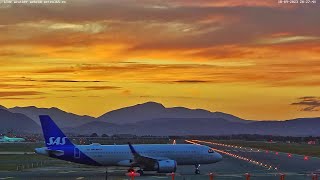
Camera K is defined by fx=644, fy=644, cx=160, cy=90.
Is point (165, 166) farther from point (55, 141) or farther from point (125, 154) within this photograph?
point (55, 141)

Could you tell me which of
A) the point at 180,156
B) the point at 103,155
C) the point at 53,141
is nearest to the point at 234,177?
the point at 180,156

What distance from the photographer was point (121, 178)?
5716 cm

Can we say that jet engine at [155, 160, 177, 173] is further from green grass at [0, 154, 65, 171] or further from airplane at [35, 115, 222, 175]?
green grass at [0, 154, 65, 171]

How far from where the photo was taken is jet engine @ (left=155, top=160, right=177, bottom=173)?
63.9 m

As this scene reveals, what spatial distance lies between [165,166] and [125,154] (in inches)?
192

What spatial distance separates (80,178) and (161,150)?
11.3 m

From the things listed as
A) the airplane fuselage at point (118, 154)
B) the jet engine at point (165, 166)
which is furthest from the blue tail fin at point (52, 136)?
the jet engine at point (165, 166)

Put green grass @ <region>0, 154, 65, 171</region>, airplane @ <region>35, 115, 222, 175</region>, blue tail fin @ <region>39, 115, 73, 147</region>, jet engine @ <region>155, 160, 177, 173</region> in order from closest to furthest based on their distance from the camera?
1. jet engine @ <region>155, 160, 177, 173</region>
2. airplane @ <region>35, 115, 222, 175</region>
3. blue tail fin @ <region>39, 115, 73, 147</region>
4. green grass @ <region>0, 154, 65, 171</region>

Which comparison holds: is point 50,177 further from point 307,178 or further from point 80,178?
point 307,178

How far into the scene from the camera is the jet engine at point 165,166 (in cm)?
6394

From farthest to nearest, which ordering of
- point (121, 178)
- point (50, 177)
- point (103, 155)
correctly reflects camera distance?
point (103, 155) → point (50, 177) → point (121, 178)

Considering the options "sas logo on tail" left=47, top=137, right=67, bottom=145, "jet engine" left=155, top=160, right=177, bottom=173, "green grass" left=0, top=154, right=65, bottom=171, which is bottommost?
"jet engine" left=155, top=160, right=177, bottom=173

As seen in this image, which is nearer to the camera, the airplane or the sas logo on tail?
the airplane

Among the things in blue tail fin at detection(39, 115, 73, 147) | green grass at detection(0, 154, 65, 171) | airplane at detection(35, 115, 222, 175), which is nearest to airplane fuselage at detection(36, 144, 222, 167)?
airplane at detection(35, 115, 222, 175)
